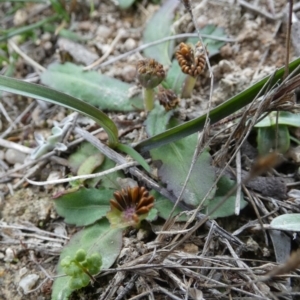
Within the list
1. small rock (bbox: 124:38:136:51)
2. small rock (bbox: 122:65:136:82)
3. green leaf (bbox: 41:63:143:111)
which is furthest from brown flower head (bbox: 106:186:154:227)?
small rock (bbox: 124:38:136:51)

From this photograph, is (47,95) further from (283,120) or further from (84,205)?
(283,120)

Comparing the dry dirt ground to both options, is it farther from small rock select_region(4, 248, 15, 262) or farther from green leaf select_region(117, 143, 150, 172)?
green leaf select_region(117, 143, 150, 172)

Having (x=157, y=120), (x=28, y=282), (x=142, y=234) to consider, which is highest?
(x=157, y=120)

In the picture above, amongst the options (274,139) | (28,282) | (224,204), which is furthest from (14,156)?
(274,139)

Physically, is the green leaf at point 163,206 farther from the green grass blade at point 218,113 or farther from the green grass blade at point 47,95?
the green grass blade at point 47,95

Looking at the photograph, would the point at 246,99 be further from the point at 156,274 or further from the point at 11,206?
the point at 11,206

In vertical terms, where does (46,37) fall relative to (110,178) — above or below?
above
